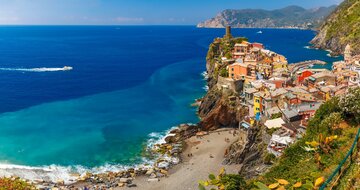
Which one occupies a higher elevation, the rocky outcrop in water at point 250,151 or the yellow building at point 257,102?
the yellow building at point 257,102

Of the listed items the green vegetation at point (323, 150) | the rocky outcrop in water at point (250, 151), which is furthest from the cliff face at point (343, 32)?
the green vegetation at point (323, 150)

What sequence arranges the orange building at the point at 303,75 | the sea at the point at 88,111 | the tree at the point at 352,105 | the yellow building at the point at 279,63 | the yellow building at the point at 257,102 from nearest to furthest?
1. the tree at the point at 352,105
2. the sea at the point at 88,111
3. the yellow building at the point at 257,102
4. the orange building at the point at 303,75
5. the yellow building at the point at 279,63

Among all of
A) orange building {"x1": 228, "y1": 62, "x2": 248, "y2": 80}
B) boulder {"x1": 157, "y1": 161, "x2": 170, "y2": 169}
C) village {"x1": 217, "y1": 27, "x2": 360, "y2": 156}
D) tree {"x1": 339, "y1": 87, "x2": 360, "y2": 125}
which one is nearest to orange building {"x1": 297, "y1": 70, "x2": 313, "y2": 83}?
village {"x1": 217, "y1": 27, "x2": 360, "y2": 156}

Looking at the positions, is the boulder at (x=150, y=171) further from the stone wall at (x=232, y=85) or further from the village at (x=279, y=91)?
the stone wall at (x=232, y=85)

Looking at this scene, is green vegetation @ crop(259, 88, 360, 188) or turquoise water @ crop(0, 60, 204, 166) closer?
green vegetation @ crop(259, 88, 360, 188)

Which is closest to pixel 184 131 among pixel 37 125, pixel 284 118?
pixel 284 118

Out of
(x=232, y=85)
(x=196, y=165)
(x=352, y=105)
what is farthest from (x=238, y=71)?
(x=352, y=105)

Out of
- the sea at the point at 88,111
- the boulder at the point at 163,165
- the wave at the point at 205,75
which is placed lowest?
the boulder at the point at 163,165

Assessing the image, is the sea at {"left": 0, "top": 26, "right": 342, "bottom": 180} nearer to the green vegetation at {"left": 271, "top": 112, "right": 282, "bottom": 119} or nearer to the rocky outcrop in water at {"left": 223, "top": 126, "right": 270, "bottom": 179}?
the rocky outcrop in water at {"left": 223, "top": 126, "right": 270, "bottom": 179}
